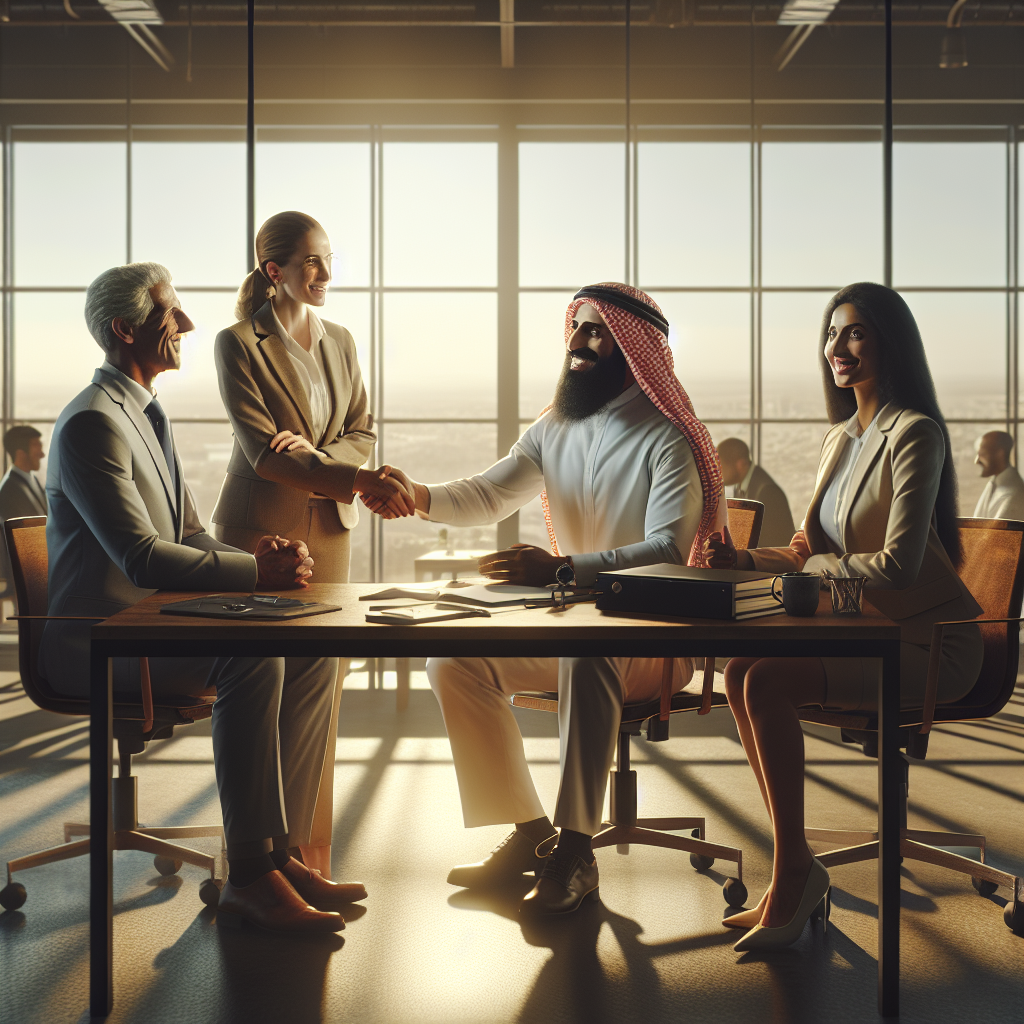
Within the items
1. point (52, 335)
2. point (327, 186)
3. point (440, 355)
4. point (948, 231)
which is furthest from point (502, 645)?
point (440, 355)

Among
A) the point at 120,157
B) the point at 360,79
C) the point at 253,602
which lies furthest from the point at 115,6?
the point at 120,157

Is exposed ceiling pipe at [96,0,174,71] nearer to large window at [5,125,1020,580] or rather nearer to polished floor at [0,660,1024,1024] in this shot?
large window at [5,125,1020,580]

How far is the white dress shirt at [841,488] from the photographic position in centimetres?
238

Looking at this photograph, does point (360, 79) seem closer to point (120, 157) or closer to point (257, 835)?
point (257, 835)

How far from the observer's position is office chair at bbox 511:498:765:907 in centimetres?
224

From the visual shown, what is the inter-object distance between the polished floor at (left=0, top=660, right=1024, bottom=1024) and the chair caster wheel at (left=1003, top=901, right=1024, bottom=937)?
0.03 metres

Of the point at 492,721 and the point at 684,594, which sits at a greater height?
the point at 684,594

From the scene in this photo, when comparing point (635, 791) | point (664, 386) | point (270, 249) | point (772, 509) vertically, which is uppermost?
point (270, 249)

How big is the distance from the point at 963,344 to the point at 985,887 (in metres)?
37.5

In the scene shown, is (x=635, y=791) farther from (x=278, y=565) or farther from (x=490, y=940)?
(x=278, y=565)

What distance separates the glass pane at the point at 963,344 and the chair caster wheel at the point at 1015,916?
1134 inches

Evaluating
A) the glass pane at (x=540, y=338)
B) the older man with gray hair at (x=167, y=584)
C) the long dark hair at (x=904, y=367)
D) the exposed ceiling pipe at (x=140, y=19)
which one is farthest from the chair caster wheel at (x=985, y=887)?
the glass pane at (x=540, y=338)

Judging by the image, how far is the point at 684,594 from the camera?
174cm

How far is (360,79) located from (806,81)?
3524 mm
